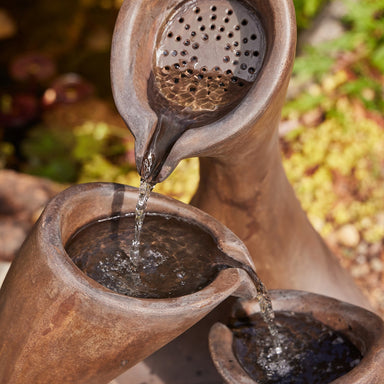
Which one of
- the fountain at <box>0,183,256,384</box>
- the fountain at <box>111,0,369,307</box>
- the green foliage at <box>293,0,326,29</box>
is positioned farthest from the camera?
the green foliage at <box>293,0,326,29</box>

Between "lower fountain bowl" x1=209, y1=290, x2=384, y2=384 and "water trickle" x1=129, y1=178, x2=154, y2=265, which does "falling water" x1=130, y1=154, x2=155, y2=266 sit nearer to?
"water trickle" x1=129, y1=178, x2=154, y2=265

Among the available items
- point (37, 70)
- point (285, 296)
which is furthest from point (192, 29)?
point (37, 70)

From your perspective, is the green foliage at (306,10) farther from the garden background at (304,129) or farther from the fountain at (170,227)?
the fountain at (170,227)

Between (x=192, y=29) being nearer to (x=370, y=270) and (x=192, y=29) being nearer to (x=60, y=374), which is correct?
(x=60, y=374)

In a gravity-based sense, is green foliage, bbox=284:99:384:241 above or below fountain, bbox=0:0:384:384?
below

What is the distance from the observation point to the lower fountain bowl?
4.14 feet

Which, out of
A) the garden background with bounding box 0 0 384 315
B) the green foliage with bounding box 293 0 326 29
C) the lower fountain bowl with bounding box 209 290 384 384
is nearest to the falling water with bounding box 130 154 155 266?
the lower fountain bowl with bounding box 209 290 384 384

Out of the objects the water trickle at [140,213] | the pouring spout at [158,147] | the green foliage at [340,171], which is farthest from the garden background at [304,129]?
the pouring spout at [158,147]

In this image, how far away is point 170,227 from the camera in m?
1.49

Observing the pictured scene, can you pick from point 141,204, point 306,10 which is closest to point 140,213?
point 141,204

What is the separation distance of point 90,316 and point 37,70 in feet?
15.6

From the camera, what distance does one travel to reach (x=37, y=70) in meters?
5.62

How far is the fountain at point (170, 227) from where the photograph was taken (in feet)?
4.07

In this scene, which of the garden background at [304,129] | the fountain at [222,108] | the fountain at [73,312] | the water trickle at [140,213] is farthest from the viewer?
the garden background at [304,129]
